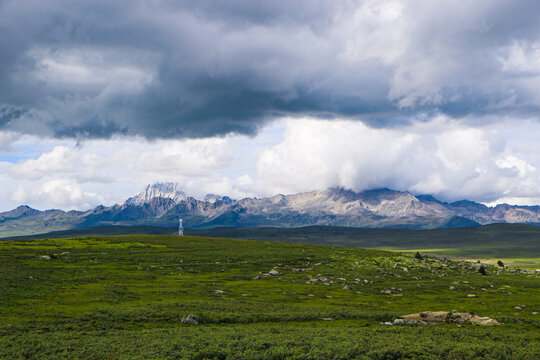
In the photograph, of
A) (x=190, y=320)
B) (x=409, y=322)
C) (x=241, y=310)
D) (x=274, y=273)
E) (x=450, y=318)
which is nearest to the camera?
(x=190, y=320)

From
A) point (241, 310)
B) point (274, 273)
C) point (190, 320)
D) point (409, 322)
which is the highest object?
point (190, 320)

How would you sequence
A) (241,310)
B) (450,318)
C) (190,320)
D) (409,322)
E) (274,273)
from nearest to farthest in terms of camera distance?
(190,320) < (409,322) < (450,318) < (241,310) < (274,273)

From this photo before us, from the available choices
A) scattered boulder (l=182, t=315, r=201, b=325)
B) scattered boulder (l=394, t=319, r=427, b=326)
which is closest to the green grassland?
scattered boulder (l=182, t=315, r=201, b=325)

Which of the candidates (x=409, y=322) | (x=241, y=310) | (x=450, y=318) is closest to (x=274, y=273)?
(x=241, y=310)

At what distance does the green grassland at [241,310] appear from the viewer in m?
32.2

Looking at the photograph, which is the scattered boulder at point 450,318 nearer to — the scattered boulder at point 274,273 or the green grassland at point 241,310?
the green grassland at point 241,310

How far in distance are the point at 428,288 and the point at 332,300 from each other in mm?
29442

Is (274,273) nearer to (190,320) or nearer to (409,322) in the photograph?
(190,320)

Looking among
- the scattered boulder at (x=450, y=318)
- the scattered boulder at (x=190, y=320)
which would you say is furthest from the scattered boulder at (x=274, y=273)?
the scattered boulder at (x=190, y=320)

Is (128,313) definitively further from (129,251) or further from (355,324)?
(129,251)

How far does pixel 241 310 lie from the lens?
50.0 m

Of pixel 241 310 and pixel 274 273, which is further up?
pixel 241 310

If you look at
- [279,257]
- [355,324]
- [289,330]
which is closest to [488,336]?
[355,324]

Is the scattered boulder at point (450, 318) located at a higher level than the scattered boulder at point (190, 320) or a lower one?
lower
